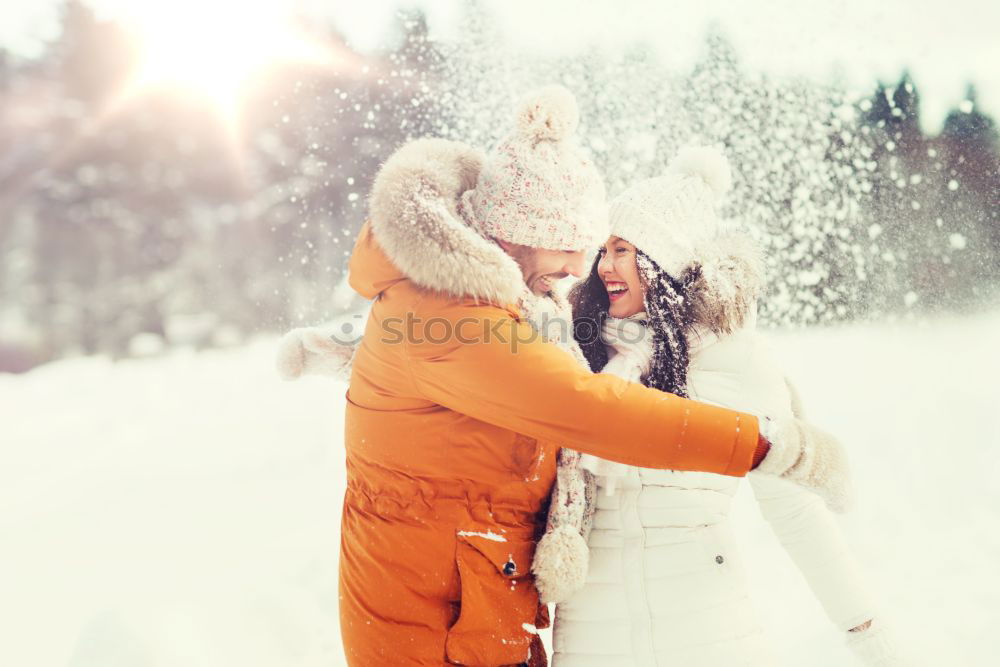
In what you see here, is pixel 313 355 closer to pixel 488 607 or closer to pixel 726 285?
pixel 488 607

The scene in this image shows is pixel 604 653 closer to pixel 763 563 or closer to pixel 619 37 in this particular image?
pixel 763 563

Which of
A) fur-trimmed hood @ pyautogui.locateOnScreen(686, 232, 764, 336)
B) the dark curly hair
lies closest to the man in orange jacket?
the dark curly hair

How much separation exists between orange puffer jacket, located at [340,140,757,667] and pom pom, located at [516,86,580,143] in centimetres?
18

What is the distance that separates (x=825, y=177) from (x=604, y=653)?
11679 millimetres

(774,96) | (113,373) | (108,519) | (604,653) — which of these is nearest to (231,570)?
(108,519)

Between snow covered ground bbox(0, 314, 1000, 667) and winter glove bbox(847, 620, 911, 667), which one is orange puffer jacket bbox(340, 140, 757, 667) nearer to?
winter glove bbox(847, 620, 911, 667)

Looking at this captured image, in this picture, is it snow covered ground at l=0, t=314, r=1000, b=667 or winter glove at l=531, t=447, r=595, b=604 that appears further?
snow covered ground at l=0, t=314, r=1000, b=667

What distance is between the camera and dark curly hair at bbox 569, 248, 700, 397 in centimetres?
190

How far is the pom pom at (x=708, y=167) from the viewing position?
217 centimetres

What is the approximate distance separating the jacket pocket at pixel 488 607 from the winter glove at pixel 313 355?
2.89 feet

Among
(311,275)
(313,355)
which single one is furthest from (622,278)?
(311,275)

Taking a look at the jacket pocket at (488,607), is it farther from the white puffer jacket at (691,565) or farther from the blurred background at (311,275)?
the blurred background at (311,275)

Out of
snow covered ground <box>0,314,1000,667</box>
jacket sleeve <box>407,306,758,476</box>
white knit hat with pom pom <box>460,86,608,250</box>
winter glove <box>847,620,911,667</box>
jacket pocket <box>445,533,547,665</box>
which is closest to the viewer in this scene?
jacket sleeve <box>407,306,758,476</box>

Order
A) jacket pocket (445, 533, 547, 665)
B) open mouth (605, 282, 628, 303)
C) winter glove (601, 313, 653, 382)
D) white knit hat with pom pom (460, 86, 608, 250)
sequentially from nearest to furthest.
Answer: jacket pocket (445, 533, 547, 665) → white knit hat with pom pom (460, 86, 608, 250) → winter glove (601, 313, 653, 382) → open mouth (605, 282, 628, 303)
